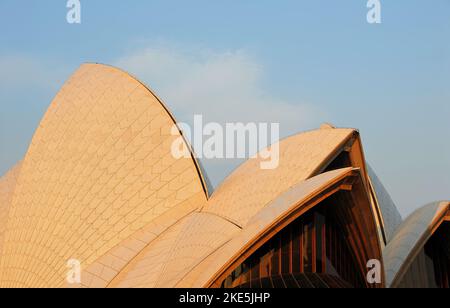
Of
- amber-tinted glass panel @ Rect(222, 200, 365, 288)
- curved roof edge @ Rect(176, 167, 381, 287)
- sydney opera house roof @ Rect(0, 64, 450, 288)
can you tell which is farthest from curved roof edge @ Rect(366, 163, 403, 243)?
curved roof edge @ Rect(176, 167, 381, 287)

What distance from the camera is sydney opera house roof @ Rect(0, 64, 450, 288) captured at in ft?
55.4

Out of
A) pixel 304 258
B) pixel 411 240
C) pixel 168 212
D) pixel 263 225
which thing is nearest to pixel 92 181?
pixel 168 212

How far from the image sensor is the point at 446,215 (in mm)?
22828

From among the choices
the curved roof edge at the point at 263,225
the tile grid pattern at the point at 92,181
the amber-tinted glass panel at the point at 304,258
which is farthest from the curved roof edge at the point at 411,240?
the tile grid pattern at the point at 92,181

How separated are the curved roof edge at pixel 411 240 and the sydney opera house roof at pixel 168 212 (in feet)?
0.17

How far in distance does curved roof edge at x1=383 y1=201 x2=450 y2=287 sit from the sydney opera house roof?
53mm

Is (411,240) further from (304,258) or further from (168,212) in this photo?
(168,212)

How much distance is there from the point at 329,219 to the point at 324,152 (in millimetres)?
2274

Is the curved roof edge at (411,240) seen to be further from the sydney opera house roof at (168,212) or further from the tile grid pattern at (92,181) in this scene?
the tile grid pattern at (92,181)

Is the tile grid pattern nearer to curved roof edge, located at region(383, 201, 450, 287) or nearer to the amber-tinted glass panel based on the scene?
the amber-tinted glass panel

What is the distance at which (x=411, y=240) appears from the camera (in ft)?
72.7
